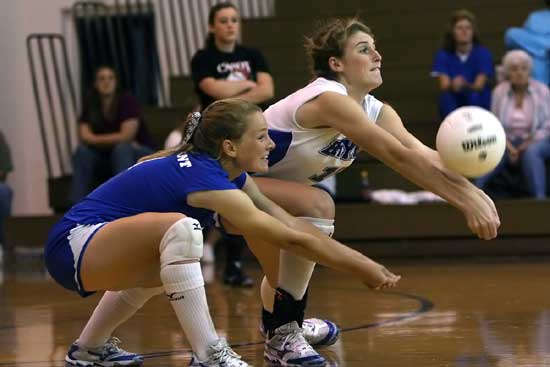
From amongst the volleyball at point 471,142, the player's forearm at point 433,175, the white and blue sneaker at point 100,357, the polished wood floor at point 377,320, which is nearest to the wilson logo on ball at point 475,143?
the volleyball at point 471,142

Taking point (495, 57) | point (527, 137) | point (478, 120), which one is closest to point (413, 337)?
point (478, 120)

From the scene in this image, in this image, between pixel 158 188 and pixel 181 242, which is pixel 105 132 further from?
pixel 181 242

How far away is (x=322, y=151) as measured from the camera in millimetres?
4172

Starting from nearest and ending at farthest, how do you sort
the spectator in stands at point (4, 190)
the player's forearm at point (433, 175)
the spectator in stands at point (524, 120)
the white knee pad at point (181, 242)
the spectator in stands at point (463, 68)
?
the white knee pad at point (181, 242) < the player's forearm at point (433, 175) < the spectator in stands at point (524, 120) < the spectator in stands at point (463, 68) < the spectator in stands at point (4, 190)

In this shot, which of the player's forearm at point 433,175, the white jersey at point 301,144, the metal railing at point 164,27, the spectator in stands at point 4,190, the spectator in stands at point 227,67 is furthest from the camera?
the metal railing at point 164,27

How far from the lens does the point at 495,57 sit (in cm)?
920

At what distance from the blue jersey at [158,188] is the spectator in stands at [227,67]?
3.32 m

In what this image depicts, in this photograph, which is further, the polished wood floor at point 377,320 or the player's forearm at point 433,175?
the polished wood floor at point 377,320

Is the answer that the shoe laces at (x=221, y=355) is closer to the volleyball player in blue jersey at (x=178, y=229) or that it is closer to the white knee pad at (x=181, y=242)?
the volleyball player in blue jersey at (x=178, y=229)

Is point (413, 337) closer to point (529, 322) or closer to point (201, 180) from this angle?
point (529, 322)

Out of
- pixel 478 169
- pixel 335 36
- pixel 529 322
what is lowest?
pixel 529 322

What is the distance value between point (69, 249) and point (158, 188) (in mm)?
336

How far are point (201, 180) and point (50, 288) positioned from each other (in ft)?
11.6

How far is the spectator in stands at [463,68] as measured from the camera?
8391 mm
